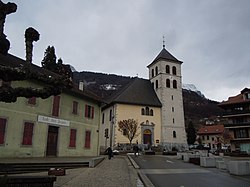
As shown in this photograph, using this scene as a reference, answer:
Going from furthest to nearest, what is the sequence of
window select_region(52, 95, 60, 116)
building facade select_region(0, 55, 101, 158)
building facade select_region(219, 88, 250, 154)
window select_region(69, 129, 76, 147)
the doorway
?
building facade select_region(219, 88, 250, 154), window select_region(69, 129, 76, 147), window select_region(52, 95, 60, 116), the doorway, building facade select_region(0, 55, 101, 158)

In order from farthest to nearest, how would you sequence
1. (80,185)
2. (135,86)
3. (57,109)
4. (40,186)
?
(135,86) < (57,109) < (80,185) < (40,186)

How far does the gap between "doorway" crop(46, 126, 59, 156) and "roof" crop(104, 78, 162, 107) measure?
68.9 ft

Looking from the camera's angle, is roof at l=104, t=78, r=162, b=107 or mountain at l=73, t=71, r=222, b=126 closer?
roof at l=104, t=78, r=162, b=107

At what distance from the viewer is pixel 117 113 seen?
4184 centimetres

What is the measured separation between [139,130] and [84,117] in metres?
18.9

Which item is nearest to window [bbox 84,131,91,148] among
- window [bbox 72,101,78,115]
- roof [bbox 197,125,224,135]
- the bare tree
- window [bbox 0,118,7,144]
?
window [bbox 72,101,78,115]

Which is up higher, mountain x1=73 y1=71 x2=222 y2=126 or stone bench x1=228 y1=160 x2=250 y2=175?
mountain x1=73 y1=71 x2=222 y2=126

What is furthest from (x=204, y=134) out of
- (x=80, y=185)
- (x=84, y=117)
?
(x=80, y=185)

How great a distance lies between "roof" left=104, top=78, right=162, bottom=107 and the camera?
143 ft

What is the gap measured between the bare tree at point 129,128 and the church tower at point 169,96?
7.11 m

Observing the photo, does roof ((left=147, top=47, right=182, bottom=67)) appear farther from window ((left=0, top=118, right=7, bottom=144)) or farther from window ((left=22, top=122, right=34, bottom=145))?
window ((left=0, top=118, right=7, bottom=144))

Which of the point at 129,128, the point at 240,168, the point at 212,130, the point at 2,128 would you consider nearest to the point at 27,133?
the point at 2,128

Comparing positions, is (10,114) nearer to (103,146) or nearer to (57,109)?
(57,109)

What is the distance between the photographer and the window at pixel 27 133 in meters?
18.6
